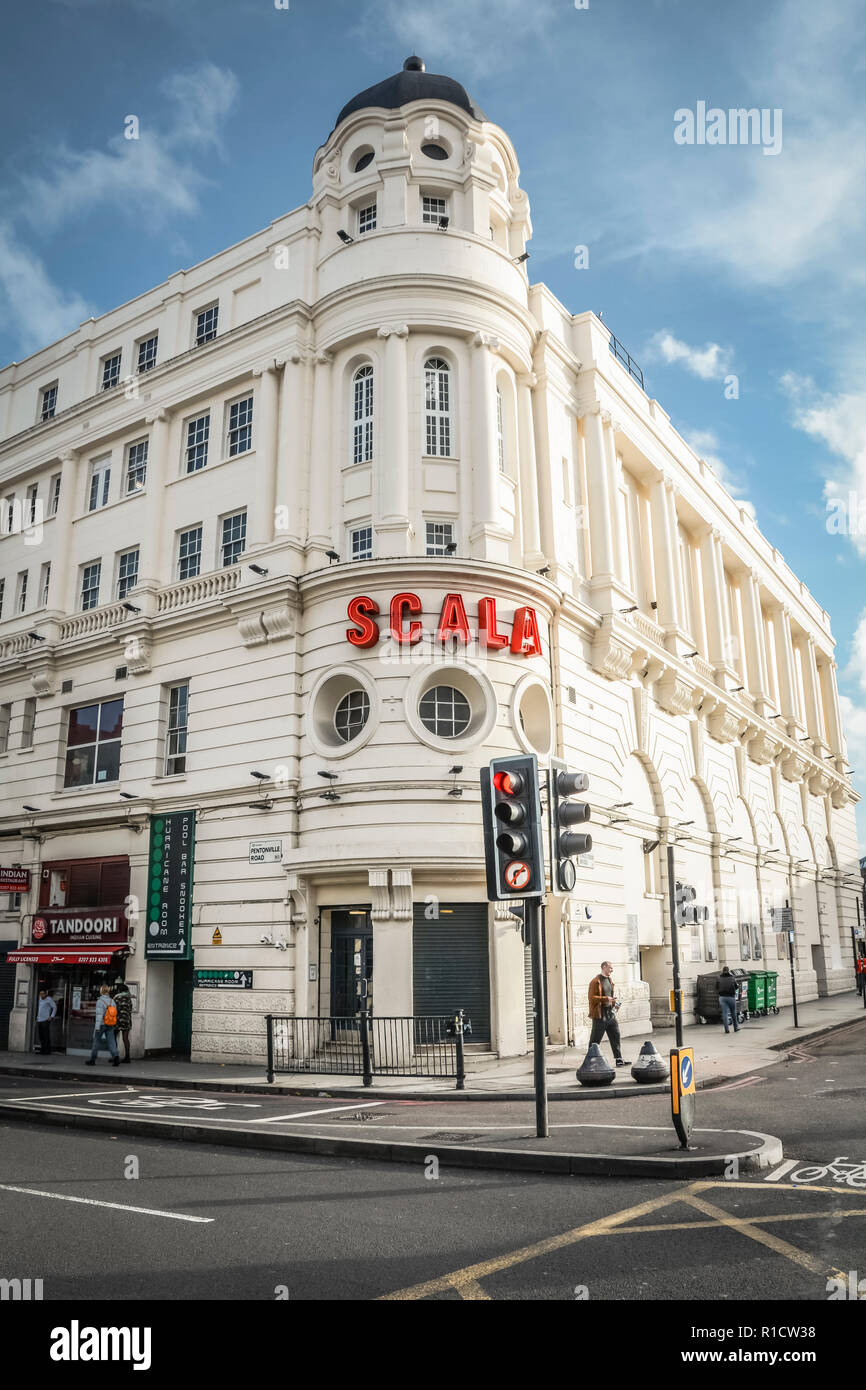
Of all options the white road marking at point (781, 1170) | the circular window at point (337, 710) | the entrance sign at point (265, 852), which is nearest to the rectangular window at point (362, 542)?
the circular window at point (337, 710)

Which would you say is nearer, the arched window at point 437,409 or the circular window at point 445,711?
the circular window at point 445,711

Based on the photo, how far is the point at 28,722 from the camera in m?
28.9

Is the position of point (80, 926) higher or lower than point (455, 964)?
higher

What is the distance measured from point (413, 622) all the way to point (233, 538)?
6.76m

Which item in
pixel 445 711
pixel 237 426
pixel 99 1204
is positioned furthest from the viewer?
pixel 237 426

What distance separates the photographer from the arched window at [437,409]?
74.9 ft

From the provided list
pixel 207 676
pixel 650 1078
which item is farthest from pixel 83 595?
pixel 650 1078

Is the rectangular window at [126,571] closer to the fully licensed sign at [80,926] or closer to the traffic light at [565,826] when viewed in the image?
the fully licensed sign at [80,926]

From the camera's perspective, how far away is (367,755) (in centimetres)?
2039

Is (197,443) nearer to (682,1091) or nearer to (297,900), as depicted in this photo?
(297,900)

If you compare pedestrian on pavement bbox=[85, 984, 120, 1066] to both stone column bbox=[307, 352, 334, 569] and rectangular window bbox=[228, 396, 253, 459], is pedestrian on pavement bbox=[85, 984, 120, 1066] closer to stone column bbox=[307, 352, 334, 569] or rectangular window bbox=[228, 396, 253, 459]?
stone column bbox=[307, 352, 334, 569]

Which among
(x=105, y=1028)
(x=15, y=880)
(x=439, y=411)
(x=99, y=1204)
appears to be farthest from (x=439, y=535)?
(x=99, y=1204)

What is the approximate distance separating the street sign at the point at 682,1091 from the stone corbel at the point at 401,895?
1020cm
